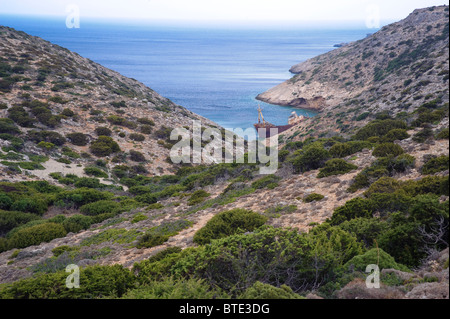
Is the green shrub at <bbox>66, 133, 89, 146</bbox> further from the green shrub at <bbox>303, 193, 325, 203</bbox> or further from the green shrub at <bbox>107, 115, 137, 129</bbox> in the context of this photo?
the green shrub at <bbox>303, 193, 325, 203</bbox>

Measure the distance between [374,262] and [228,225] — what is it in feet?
17.2

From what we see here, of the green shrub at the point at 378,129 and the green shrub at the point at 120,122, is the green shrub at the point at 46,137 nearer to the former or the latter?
the green shrub at the point at 120,122

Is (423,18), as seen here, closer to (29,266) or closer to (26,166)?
(26,166)

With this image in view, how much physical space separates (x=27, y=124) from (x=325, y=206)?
30.8 m

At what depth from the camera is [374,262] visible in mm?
6898

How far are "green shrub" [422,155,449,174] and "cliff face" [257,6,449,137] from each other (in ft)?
60.2

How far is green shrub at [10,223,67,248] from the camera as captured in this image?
14422 mm

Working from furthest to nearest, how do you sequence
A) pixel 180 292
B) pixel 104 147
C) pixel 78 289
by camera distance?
1. pixel 104 147
2. pixel 78 289
3. pixel 180 292

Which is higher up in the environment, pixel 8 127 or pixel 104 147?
pixel 8 127

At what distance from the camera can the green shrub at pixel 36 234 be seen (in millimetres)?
14422

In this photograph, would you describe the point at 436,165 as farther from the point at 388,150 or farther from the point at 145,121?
the point at 145,121

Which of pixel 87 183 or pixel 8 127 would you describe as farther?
pixel 8 127

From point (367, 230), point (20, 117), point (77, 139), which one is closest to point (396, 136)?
point (367, 230)
